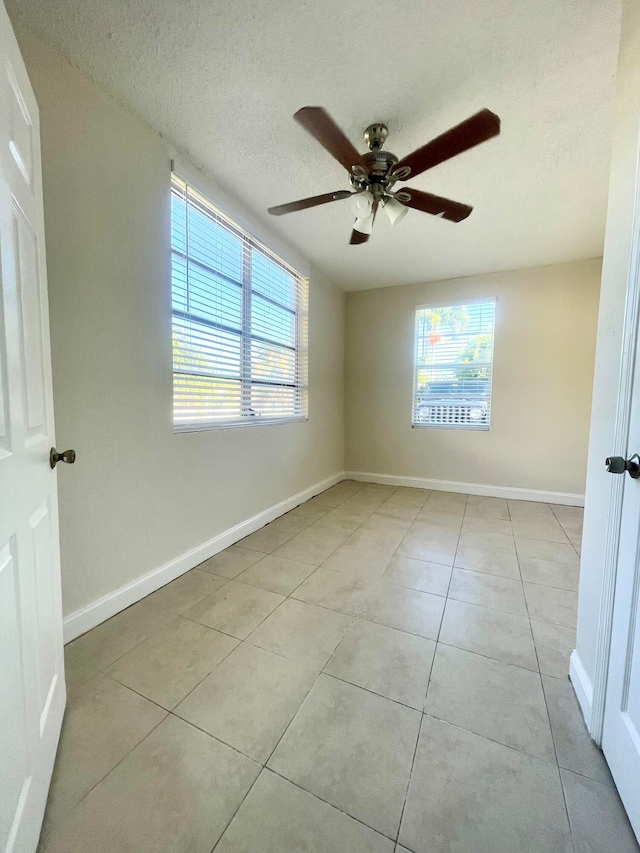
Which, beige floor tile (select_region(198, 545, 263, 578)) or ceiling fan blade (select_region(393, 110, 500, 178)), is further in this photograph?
beige floor tile (select_region(198, 545, 263, 578))

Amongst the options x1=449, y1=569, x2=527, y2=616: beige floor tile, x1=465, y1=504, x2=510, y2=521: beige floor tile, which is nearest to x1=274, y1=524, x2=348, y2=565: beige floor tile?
x1=449, y1=569, x2=527, y2=616: beige floor tile

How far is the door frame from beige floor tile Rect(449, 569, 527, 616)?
728 millimetres

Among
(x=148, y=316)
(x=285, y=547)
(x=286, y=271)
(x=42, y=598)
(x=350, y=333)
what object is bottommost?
(x=285, y=547)

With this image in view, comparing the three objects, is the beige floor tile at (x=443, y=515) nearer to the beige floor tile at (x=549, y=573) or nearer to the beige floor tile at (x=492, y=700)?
the beige floor tile at (x=549, y=573)

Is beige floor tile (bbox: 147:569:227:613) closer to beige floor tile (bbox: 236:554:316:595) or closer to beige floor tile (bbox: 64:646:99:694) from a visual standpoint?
beige floor tile (bbox: 236:554:316:595)

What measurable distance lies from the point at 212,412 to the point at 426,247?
2.58 meters

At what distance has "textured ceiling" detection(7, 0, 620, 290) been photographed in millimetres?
1288

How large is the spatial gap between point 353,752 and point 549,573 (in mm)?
1791

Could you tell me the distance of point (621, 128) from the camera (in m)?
1.10

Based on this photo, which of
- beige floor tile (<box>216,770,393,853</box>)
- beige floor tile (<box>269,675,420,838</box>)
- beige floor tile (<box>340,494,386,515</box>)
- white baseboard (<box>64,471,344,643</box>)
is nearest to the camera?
beige floor tile (<box>216,770,393,853</box>)

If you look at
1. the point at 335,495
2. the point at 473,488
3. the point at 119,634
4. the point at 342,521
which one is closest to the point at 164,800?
the point at 119,634

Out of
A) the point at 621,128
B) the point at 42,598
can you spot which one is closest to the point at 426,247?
the point at 621,128

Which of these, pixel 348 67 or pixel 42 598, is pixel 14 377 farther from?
pixel 348 67

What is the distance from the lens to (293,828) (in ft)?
2.81
